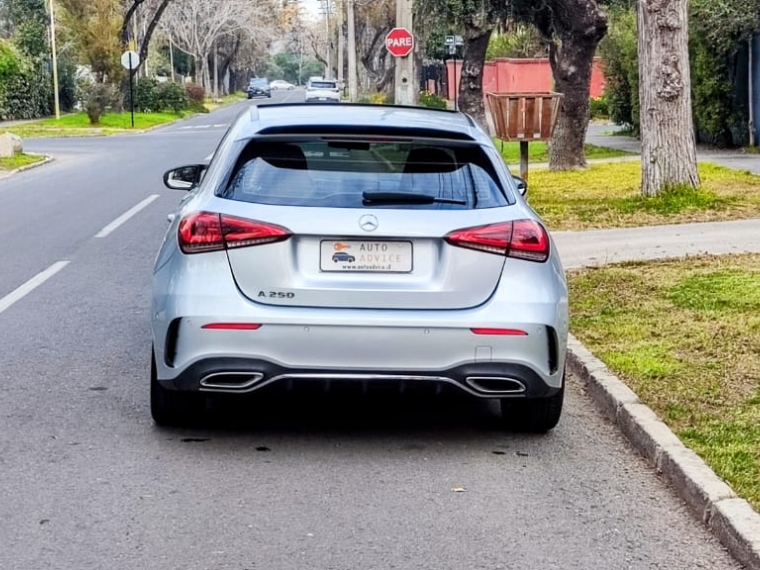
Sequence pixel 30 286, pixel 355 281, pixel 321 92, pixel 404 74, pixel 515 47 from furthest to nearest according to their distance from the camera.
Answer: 1. pixel 321 92
2. pixel 515 47
3. pixel 404 74
4. pixel 30 286
5. pixel 355 281

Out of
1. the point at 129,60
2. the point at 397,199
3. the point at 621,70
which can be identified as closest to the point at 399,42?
the point at 621,70

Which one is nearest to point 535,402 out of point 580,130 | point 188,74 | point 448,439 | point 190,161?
point 448,439

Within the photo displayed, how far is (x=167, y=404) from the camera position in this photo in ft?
20.3

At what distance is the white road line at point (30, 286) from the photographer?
392 inches

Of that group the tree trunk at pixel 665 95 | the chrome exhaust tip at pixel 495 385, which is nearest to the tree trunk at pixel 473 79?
the tree trunk at pixel 665 95

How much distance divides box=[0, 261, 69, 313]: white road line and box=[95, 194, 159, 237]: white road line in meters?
2.51

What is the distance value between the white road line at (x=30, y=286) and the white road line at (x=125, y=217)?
8.23 ft

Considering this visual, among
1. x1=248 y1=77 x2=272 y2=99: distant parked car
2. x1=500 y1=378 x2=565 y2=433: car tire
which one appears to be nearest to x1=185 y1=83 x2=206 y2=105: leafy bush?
x1=248 y1=77 x2=272 y2=99: distant parked car

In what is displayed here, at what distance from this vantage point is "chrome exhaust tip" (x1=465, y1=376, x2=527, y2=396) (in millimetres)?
5750

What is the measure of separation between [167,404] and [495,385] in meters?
1.59

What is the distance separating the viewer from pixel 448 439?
6320 millimetres

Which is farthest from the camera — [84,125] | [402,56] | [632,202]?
[84,125]

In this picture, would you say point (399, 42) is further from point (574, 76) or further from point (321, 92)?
point (321, 92)

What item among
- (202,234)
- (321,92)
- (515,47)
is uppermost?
(515,47)
